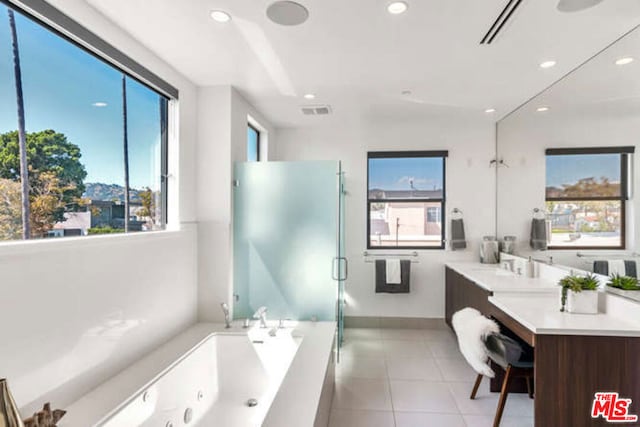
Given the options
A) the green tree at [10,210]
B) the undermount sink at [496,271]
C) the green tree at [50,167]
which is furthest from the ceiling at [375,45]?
the undermount sink at [496,271]

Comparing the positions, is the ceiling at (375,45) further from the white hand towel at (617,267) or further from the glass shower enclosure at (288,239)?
the white hand towel at (617,267)

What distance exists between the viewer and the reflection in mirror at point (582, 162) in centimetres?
224

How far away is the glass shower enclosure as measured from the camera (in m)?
2.99

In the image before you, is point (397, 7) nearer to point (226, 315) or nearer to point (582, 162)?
point (582, 162)

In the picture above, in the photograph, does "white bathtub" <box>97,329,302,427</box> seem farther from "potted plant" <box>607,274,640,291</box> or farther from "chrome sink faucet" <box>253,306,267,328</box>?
"potted plant" <box>607,274,640,291</box>

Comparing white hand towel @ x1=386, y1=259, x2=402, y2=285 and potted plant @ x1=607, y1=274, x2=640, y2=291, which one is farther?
white hand towel @ x1=386, y1=259, x2=402, y2=285

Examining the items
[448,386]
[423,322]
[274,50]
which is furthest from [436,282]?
Result: [274,50]

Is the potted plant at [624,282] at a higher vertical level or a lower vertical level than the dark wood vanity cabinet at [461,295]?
higher

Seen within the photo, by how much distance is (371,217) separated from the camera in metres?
4.28

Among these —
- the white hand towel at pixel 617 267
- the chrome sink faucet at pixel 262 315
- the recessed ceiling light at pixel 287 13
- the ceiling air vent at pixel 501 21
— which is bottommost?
the chrome sink faucet at pixel 262 315

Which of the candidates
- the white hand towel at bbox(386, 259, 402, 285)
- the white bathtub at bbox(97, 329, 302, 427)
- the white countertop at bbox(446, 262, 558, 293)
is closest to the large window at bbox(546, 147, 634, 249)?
the white countertop at bbox(446, 262, 558, 293)

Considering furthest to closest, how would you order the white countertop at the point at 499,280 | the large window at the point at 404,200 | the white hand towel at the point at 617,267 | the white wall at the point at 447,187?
the large window at the point at 404,200 → the white wall at the point at 447,187 → the white countertop at the point at 499,280 → the white hand towel at the point at 617,267

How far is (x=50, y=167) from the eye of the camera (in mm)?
1688

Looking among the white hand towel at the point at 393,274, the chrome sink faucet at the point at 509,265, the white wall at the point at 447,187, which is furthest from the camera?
the white wall at the point at 447,187
